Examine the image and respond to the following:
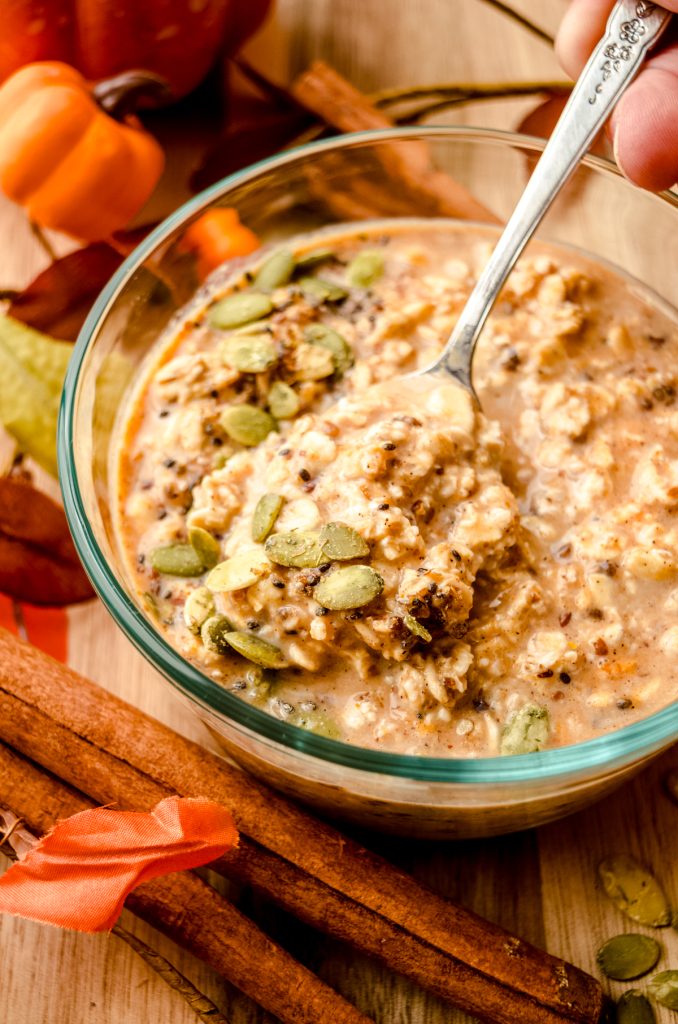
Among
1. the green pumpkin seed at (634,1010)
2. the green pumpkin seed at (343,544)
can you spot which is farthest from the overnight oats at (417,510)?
the green pumpkin seed at (634,1010)

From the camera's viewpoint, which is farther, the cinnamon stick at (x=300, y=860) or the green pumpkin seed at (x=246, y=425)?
the green pumpkin seed at (x=246, y=425)

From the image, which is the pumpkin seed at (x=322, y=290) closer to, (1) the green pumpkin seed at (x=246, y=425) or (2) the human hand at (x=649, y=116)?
(1) the green pumpkin seed at (x=246, y=425)

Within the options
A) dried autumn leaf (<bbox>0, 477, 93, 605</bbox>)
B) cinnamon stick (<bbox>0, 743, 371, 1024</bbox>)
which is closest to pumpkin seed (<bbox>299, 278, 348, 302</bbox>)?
dried autumn leaf (<bbox>0, 477, 93, 605</bbox>)

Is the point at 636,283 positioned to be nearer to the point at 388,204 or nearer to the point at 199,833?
the point at 388,204

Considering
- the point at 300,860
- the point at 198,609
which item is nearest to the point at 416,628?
the point at 198,609

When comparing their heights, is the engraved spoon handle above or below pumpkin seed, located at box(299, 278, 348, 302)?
above

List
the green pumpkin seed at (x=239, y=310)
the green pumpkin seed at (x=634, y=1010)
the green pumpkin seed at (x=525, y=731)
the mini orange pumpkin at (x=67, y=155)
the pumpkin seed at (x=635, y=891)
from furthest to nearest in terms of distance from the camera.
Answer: the mini orange pumpkin at (x=67, y=155)
the green pumpkin seed at (x=239, y=310)
the pumpkin seed at (x=635, y=891)
the green pumpkin seed at (x=634, y=1010)
the green pumpkin seed at (x=525, y=731)

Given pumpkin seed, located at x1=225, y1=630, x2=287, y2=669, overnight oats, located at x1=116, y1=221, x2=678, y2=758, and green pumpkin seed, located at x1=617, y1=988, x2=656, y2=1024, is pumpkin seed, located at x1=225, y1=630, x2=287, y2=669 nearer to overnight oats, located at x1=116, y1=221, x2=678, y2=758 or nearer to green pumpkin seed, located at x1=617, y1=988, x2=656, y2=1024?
overnight oats, located at x1=116, y1=221, x2=678, y2=758

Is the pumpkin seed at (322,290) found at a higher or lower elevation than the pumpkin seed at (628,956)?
higher
